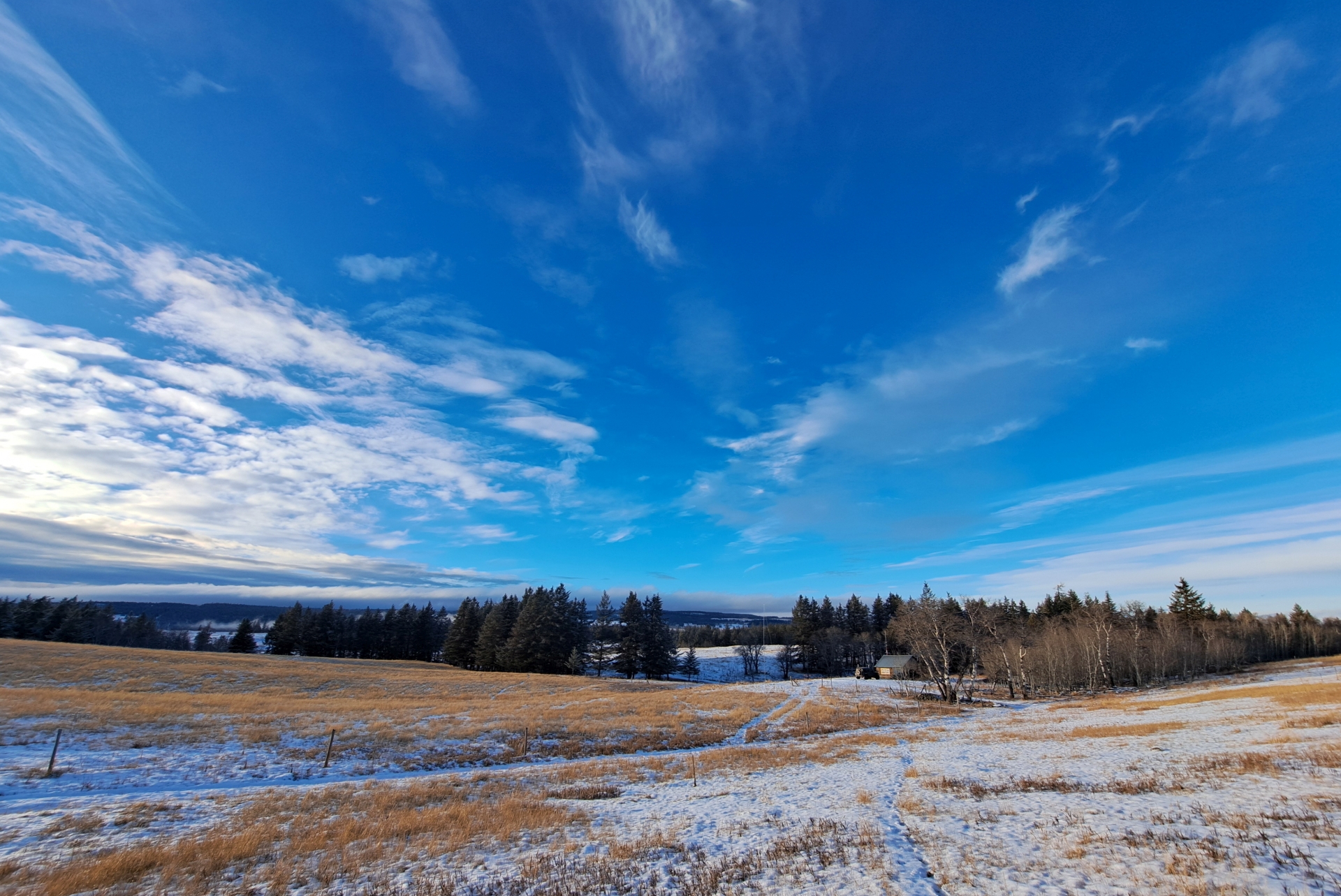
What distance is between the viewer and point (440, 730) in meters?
27.5

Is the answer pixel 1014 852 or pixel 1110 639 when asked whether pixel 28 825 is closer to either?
pixel 1014 852

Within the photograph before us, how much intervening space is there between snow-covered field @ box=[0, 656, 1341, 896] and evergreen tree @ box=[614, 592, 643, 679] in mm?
62648

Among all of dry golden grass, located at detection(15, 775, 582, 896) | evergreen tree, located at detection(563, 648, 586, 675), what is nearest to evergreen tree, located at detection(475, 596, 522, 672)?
evergreen tree, located at detection(563, 648, 586, 675)

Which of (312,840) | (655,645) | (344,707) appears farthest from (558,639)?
(312,840)

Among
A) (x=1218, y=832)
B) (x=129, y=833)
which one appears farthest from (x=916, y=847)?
(x=129, y=833)

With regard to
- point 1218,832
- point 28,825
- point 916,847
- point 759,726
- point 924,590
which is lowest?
point 759,726

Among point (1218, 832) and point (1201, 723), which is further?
point (1201, 723)

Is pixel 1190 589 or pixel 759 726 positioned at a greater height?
pixel 1190 589

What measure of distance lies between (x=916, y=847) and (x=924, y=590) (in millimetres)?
75381

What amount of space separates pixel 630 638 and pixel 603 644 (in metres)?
9.42

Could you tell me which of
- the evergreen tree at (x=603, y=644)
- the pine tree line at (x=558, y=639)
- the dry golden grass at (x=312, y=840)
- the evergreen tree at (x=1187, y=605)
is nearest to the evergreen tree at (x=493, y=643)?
the pine tree line at (x=558, y=639)

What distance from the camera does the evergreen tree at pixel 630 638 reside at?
8406 centimetres

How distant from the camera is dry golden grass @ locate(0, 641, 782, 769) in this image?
2350 centimetres

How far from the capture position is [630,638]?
3312 inches
